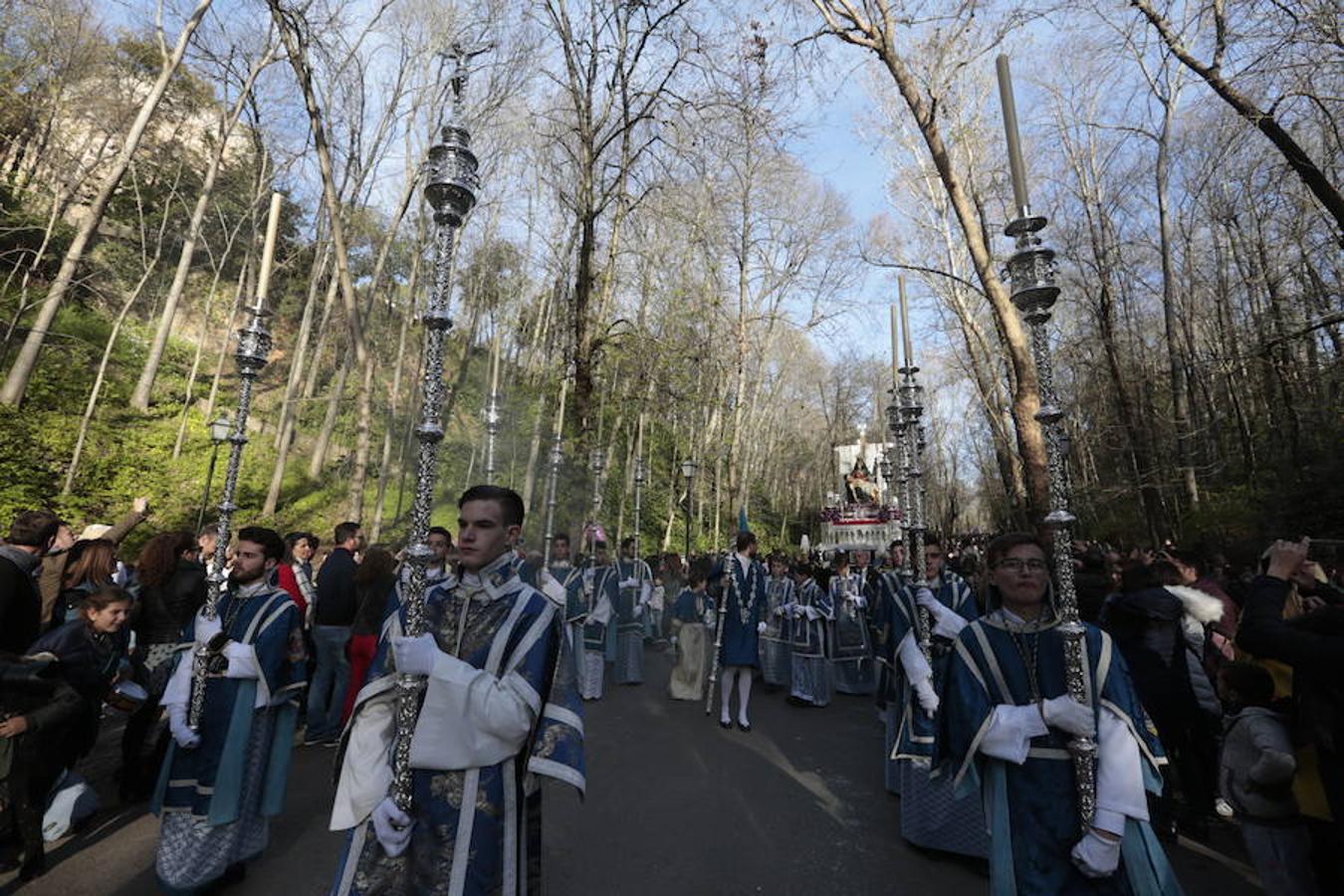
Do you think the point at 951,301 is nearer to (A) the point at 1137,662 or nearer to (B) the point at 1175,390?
(B) the point at 1175,390

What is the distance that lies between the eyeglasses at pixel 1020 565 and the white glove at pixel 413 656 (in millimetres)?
2309

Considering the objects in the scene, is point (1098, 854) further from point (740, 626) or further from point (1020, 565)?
point (740, 626)

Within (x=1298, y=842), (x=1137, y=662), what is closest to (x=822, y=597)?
(x=1137, y=662)

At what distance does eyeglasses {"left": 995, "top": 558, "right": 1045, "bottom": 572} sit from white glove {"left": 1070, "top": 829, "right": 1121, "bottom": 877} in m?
0.95

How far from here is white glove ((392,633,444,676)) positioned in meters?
2.17

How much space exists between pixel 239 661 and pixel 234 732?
387 mm

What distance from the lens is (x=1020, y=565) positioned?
2803 millimetres

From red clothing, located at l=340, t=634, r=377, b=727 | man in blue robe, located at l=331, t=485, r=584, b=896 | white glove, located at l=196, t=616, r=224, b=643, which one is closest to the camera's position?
man in blue robe, located at l=331, t=485, r=584, b=896

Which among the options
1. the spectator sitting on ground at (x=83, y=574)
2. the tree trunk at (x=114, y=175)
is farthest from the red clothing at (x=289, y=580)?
the tree trunk at (x=114, y=175)

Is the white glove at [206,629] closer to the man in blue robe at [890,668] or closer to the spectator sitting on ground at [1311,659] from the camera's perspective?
the man in blue robe at [890,668]

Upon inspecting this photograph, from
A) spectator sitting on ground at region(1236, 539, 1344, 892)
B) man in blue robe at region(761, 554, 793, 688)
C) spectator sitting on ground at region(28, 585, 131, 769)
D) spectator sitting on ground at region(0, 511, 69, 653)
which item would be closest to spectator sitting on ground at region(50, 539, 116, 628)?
spectator sitting on ground at region(28, 585, 131, 769)

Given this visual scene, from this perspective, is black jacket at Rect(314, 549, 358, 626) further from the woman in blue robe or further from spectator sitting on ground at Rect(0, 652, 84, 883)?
the woman in blue robe

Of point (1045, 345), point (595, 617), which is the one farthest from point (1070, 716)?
point (595, 617)

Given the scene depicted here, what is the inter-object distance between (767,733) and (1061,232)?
20.0 meters
